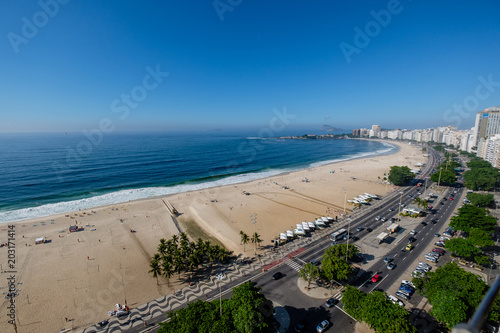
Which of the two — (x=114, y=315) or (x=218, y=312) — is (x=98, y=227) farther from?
(x=218, y=312)

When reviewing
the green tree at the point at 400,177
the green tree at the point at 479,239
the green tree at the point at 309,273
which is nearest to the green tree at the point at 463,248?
the green tree at the point at 479,239

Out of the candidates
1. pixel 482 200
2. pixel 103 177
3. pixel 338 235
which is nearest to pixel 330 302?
pixel 338 235

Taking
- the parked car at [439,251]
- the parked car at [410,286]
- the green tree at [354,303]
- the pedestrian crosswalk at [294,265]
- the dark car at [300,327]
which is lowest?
the dark car at [300,327]

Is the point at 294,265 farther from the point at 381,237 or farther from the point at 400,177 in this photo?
the point at 400,177

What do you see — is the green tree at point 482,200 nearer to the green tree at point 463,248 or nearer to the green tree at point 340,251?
the green tree at point 463,248

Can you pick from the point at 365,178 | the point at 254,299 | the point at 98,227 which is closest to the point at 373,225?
the point at 254,299

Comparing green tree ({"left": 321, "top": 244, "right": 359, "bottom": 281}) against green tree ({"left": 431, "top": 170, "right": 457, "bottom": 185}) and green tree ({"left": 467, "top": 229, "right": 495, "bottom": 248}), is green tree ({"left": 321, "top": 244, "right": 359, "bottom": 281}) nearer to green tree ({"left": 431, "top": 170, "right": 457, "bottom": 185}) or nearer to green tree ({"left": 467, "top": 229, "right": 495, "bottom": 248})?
green tree ({"left": 467, "top": 229, "right": 495, "bottom": 248})

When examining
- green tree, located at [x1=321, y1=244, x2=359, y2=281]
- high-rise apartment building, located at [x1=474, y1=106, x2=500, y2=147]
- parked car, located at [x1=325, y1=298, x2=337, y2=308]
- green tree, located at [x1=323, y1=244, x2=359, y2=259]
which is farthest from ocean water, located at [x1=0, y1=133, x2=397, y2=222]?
high-rise apartment building, located at [x1=474, y1=106, x2=500, y2=147]
